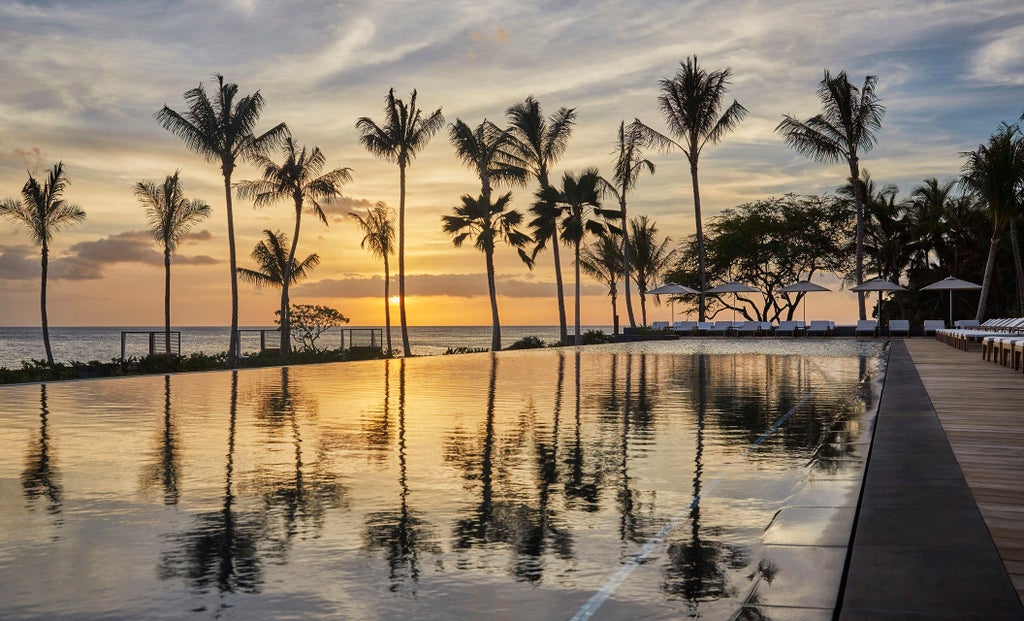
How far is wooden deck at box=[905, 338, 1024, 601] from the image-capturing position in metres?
4.68

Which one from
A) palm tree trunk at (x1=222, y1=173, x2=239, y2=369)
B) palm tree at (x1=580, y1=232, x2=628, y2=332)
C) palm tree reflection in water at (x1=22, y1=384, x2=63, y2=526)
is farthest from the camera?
palm tree at (x1=580, y1=232, x2=628, y2=332)

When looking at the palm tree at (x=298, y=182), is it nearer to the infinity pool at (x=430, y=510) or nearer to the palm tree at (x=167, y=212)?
the palm tree at (x=167, y=212)

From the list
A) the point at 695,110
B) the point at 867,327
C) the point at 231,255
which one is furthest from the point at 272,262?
the point at 867,327

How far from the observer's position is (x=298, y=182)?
41.2 m

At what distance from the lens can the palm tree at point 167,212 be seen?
41125mm

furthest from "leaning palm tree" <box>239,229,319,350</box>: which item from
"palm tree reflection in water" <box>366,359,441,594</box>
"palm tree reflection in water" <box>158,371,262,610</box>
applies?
"palm tree reflection in water" <box>158,371,262,610</box>

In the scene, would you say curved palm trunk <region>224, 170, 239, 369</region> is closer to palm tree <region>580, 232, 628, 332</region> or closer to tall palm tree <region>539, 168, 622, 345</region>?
tall palm tree <region>539, 168, 622, 345</region>

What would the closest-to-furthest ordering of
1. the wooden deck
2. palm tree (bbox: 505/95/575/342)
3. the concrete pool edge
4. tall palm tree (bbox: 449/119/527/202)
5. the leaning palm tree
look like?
the concrete pool edge < the wooden deck < tall palm tree (bbox: 449/119/527/202) < palm tree (bbox: 505/95/575/342) < the leaning palm tree

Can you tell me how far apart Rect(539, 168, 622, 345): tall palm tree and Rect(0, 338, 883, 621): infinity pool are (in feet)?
105

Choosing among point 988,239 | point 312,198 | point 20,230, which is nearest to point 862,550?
point 312,198

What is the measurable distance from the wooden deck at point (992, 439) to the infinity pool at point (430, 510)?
2.50 ft

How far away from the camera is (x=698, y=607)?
3.74 m

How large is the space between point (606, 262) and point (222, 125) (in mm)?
33007

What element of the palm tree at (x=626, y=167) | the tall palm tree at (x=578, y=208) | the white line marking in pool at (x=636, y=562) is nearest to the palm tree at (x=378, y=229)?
the tall palm tree at (x=578, y=208)
